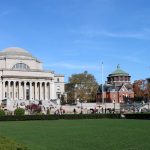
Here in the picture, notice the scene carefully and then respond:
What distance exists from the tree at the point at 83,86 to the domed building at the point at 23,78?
22.0 ft

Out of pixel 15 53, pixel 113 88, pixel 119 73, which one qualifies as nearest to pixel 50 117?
pixel 15 53

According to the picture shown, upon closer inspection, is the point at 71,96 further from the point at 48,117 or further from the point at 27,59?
the point at 48,117

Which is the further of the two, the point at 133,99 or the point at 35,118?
Answer: the point at 133,99

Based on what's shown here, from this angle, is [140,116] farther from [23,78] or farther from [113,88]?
[113,88]

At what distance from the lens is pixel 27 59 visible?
14038 cm

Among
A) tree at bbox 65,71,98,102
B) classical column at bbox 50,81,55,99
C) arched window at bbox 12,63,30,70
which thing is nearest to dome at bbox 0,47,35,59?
arched window at bbox 12,63,30,70

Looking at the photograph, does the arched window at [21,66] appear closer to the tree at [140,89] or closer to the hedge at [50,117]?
the tree at [140,89]

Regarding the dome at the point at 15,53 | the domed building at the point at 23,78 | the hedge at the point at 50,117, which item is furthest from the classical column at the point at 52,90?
the hedge at the point at 50,117

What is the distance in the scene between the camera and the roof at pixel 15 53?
139137mm

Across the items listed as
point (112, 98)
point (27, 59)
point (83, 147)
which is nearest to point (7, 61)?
point (27, 59)

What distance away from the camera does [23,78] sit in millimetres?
133125

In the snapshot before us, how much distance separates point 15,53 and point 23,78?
11.6 meters

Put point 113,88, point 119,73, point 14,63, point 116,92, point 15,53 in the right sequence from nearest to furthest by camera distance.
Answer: point 14,63 → point 15,53 → point 116,92 → point 113,88 → point 119,73

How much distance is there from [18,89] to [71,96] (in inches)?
770
